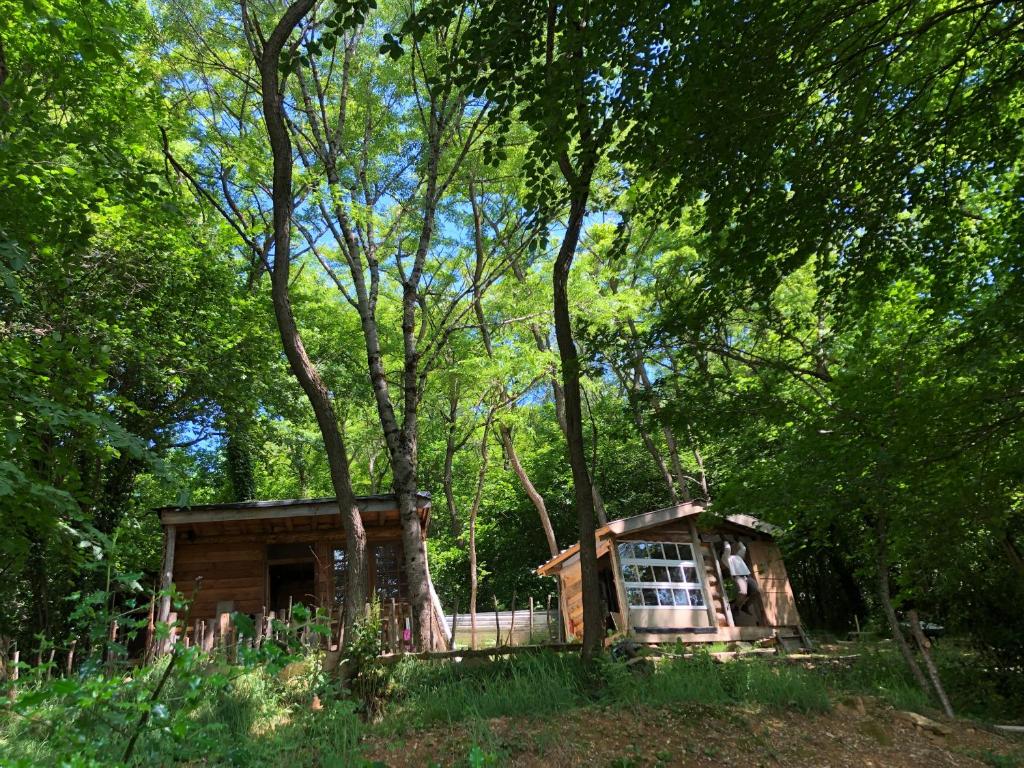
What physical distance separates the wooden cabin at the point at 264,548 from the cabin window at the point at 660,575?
15.8ft

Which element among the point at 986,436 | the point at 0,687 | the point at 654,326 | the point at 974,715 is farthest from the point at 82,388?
the point at 974,715

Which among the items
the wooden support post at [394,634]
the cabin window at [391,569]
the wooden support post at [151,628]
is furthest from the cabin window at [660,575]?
the wooden support post at [151,628]

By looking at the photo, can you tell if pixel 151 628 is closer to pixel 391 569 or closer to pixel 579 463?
pixel 579 463

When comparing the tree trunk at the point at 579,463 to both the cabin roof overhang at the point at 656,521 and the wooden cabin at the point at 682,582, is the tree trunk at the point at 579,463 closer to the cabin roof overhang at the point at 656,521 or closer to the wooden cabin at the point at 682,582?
the wooden cabin at the point at 682,582

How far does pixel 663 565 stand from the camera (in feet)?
49.6

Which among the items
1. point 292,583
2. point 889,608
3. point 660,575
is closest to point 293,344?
point 889,608

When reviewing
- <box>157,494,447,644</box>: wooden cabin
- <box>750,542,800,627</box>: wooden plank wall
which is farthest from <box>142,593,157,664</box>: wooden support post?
<box>750,542,800,627</box>: wooden plank wall

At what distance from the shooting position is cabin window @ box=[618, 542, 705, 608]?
578 inches

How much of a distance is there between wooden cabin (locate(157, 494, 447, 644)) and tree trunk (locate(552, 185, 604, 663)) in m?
5.71

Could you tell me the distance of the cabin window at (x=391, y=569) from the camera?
13234 millimetres

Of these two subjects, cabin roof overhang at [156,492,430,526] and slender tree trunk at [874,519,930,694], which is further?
cabin roof overhang at [156,492,430,526]

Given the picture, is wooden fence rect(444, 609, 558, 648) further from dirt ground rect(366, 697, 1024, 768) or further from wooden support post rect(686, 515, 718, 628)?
dirt ground rect(366, 697, 1024, 768)

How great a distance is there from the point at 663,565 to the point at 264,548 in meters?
8.92

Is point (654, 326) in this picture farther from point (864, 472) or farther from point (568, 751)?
point (568, 751)
